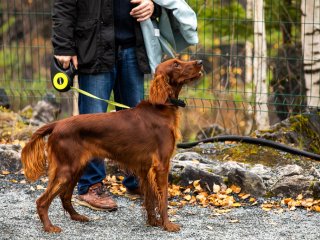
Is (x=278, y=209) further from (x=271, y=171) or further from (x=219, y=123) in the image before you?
(x=219, y=123)

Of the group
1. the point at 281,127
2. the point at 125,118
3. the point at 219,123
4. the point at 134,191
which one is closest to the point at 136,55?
the point at 125,118

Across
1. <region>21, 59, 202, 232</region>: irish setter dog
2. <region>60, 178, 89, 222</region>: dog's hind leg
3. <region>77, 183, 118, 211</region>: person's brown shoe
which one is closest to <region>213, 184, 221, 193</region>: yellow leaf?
<region>77, 183, 118, 211</region>: person's brown shoe

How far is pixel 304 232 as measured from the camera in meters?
5.16

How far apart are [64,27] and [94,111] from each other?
27.7 inches

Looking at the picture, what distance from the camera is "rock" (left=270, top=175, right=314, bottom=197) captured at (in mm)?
5941

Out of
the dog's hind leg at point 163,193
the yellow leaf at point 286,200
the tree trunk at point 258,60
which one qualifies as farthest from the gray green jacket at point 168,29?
the tree trunk at point 258,60

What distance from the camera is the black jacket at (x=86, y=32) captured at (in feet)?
17.4

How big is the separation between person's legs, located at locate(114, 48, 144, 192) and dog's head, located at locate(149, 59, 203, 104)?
18.5 inches

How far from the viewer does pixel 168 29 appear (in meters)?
5.63

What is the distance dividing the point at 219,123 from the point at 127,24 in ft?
13.7

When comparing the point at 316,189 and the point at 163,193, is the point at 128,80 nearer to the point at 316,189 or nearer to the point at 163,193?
the point at 163,193

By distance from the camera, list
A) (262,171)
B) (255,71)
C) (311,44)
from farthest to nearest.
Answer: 1. (255,71)
2. (311,44)
3. (262,171)

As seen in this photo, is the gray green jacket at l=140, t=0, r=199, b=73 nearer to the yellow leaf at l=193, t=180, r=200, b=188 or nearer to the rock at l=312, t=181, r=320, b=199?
the yellow leaf at l=193, t=180, r=200, b=188

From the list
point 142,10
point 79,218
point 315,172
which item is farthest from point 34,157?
point 315,172
